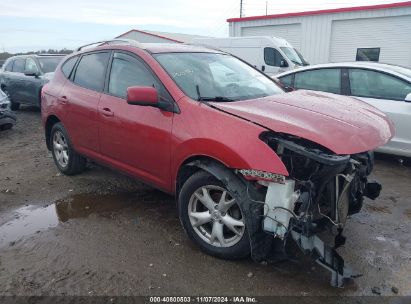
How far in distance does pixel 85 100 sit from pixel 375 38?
639 inches

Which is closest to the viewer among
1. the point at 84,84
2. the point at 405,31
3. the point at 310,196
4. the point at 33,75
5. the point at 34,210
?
the point at 310,196

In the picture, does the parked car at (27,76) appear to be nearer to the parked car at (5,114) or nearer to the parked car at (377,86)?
the parked car at (5,114)

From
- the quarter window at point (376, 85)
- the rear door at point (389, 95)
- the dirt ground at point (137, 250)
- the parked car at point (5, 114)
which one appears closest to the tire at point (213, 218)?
the dirt ground at point (137, 250)

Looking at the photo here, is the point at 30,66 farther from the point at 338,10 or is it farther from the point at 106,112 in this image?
the point at 338,10

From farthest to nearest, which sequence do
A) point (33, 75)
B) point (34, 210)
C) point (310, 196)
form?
point (33, 75)
point (34, 210)
point (310, 196)

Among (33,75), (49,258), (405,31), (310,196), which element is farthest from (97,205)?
(405,31)

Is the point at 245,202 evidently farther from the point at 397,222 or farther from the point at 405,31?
the point at 405,31

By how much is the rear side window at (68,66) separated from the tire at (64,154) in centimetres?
71

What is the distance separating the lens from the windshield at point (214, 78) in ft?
12.3

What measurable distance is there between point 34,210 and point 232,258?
8.36 ft

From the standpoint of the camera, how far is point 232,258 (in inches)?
131

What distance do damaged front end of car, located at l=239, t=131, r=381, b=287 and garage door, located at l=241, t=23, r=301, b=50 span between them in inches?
666

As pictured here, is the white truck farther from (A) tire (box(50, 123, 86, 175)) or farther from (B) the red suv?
(B) the red suv

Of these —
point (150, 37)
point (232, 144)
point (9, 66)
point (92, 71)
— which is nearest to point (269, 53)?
point (9, 66)
